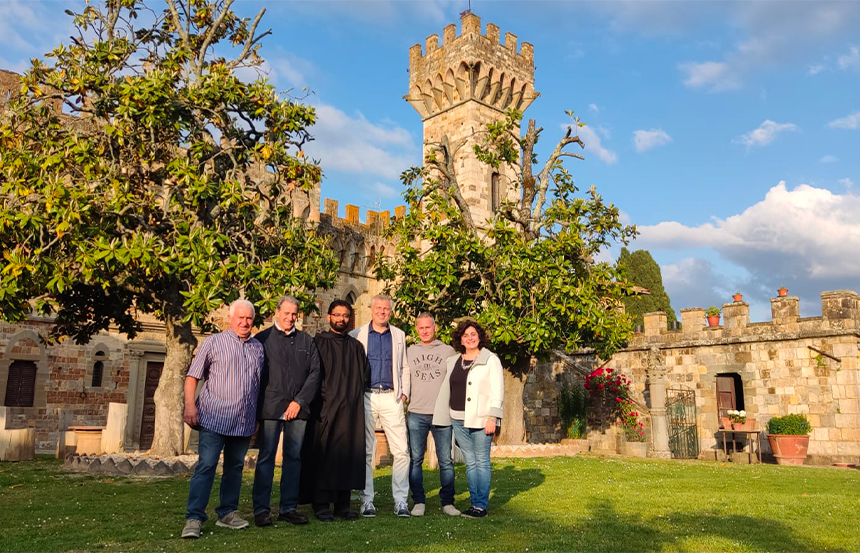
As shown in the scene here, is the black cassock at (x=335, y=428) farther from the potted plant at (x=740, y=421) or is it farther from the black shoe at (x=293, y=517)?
the potted plant at (x=740, y=421)

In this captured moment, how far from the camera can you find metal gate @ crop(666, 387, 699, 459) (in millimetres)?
20609

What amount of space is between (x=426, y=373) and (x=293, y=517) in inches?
76.6

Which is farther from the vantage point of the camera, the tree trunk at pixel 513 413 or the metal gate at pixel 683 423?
the metal gate at pixel 683 423

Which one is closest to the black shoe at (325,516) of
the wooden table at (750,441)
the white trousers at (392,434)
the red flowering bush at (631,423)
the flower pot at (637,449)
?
the white trousers at (392,434)

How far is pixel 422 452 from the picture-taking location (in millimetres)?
7332

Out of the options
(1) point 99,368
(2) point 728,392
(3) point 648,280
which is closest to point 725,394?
(2) point 728,392

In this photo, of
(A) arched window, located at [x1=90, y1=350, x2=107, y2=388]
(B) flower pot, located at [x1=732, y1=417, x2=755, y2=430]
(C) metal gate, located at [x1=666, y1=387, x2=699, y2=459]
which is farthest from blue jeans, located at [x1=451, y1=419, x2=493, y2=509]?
(A) arched window, located at [x1=90, y1=350, x2=107, y2=388]

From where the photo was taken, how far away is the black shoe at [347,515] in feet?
22.2

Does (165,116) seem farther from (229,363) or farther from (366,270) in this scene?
(366,270)

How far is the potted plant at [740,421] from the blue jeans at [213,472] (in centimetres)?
1592

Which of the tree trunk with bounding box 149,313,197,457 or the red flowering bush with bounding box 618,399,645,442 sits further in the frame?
the red flowering bush with bounding box 618,399,645,442

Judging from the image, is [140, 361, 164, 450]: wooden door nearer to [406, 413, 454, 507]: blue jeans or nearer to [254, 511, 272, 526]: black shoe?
[406, 413, 454, 507]: blue jeans

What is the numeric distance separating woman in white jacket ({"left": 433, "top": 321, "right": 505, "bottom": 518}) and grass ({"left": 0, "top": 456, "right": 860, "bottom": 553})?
0.37 meters

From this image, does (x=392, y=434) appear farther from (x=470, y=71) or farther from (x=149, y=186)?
(x=470, y=71)
